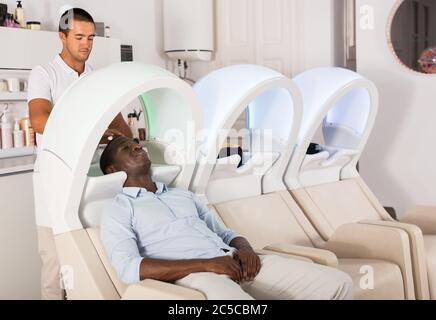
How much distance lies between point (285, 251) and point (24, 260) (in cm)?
149

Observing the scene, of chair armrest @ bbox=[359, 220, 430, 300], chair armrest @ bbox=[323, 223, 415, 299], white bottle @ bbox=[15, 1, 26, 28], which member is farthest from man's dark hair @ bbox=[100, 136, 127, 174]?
white bottle @ bbox=[15, 1, 26, 28]

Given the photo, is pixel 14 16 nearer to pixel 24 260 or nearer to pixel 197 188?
pixel 24 260

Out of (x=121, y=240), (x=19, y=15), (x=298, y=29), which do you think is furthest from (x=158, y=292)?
(x=298, y=29)

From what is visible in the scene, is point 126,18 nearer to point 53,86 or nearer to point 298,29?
point 298,29

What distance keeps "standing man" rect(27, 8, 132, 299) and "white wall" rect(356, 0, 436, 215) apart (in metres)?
2.42

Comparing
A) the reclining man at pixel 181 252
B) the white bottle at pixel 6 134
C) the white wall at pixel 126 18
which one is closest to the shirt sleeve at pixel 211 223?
the reclining man at pixel 181 252

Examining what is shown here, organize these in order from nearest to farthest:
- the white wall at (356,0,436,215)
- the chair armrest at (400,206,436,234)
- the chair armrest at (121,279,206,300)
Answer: the chair armrest at (121,279,206,300) → the chair armrest at (400,206,436,234) → the white wall at (356,0,436,215)

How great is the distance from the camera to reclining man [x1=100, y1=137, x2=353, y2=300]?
182 centimetres

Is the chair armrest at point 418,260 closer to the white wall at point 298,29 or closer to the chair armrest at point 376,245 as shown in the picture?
the chair armrest at point 376,245

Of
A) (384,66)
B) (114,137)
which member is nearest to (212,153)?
(114,137)

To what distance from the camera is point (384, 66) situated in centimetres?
422

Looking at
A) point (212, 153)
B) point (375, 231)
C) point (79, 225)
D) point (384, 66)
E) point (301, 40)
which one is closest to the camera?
point (79, 225)

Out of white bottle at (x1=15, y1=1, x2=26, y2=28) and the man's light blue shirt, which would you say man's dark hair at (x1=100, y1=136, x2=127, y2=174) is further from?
white bottle at (x1=15, y1=1, x2=26, y2=28)

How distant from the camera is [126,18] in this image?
4770mm
